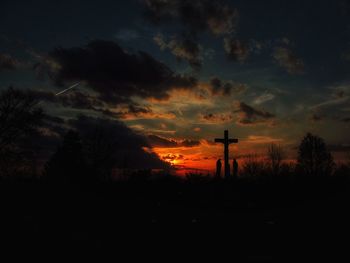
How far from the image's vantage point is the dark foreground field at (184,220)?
8.72m

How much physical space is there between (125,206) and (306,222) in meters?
10.4

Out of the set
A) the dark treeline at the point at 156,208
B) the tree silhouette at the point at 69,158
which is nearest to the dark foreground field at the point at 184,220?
the dark treeline at the point at 156,208

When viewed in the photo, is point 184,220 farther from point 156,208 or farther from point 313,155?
point 313,155

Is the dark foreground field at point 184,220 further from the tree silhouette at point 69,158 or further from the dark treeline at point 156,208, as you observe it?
the tree silhouette at point 69,158

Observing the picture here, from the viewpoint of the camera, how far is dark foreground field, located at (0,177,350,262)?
8719 mm

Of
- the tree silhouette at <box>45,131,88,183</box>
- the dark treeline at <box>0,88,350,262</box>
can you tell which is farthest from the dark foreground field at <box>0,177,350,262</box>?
the tree silhouette at <box>45,131,88,183</box>

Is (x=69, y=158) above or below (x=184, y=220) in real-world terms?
above

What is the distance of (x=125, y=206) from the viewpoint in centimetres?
1964

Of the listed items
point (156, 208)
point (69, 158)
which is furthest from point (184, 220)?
point (69, 158)

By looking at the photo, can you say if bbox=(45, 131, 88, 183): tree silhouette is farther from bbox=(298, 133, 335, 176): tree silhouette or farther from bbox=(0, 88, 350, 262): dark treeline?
bbox=(298, 133, 335, 176): tree silhouette

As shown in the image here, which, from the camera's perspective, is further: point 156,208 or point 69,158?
point 69,158

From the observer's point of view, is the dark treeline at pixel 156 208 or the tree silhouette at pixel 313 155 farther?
the tree silhouette at pixel 313 155

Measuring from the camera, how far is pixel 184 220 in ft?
47.0

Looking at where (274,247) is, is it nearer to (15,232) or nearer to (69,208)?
(15,232)
